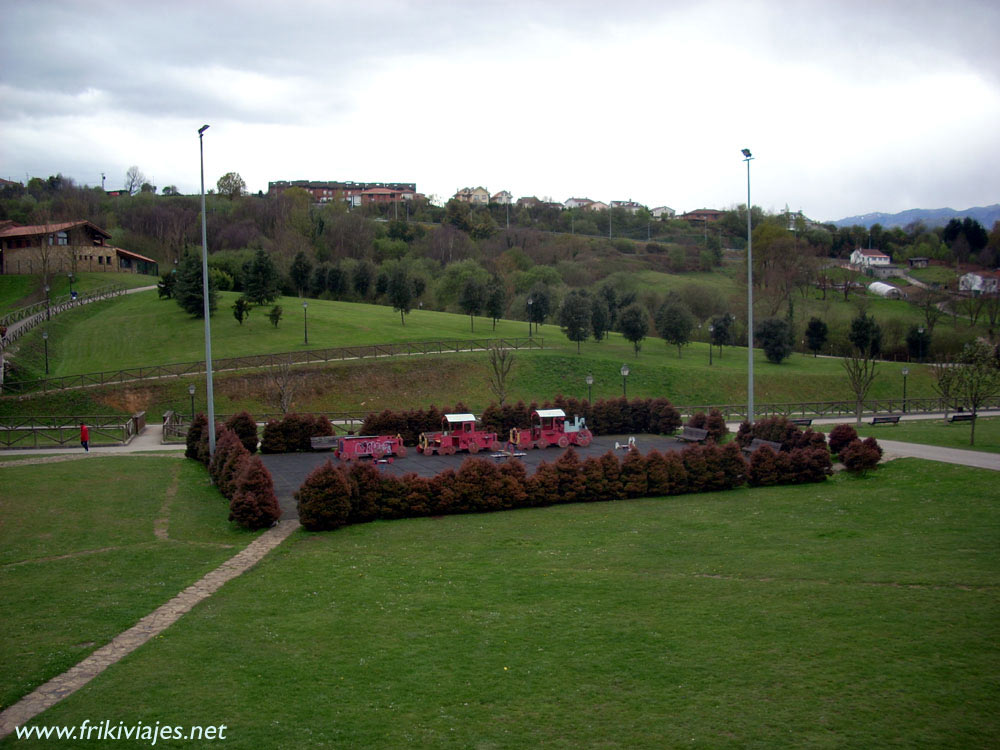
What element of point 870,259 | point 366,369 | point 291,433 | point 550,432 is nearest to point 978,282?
point 870,259

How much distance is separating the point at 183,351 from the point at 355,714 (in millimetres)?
44588

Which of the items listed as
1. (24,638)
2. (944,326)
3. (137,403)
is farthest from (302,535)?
(944,326)

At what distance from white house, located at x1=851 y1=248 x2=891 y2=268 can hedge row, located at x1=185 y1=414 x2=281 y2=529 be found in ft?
376

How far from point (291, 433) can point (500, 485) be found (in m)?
13.3

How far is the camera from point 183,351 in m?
49.2

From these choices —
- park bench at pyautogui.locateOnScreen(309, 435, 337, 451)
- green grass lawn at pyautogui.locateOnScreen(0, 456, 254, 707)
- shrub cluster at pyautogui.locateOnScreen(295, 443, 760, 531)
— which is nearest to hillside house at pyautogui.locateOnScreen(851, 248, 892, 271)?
shrub cluster at pyautogui.locateOnScreen(295, 443, 760, 531)

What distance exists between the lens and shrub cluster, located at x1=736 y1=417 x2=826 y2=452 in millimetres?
25867

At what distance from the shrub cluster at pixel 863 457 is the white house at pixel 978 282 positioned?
8201cm

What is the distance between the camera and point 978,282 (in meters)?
95.2

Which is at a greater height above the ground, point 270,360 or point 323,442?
point 270,360

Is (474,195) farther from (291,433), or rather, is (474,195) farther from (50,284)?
(291,433)

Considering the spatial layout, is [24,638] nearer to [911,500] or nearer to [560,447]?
[911,500]

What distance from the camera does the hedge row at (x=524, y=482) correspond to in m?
19.7

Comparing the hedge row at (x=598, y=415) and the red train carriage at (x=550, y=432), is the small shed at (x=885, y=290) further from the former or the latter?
the red train carriage at (x=550, y=432)
